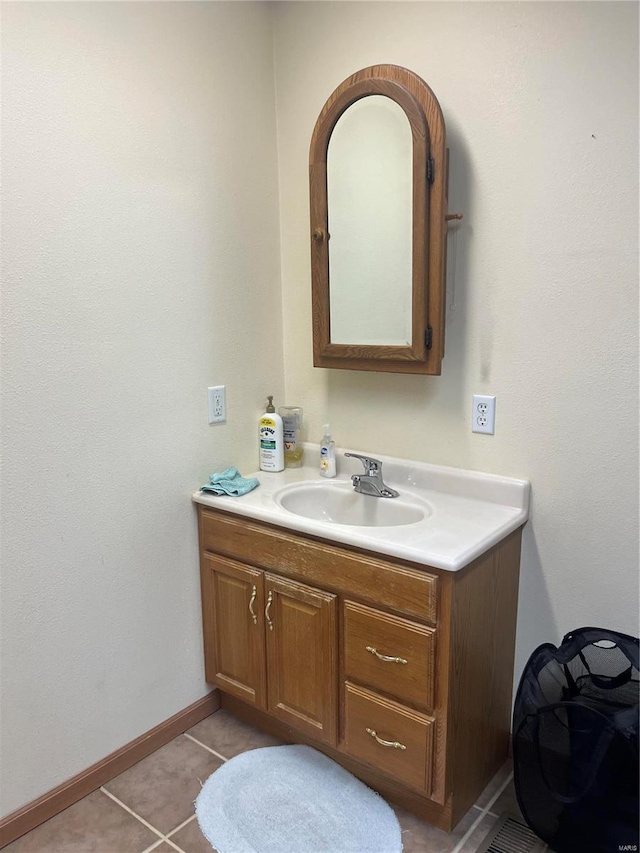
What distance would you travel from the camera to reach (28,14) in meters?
1.48

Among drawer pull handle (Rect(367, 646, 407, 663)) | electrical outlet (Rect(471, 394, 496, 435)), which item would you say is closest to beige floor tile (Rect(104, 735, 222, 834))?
drawer pull handle (Rect(367, 646, 407, 663))

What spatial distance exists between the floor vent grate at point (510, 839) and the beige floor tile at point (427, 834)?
0.20 feet

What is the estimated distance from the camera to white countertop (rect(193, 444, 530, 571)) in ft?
5.04

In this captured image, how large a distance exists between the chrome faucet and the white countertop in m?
0.03

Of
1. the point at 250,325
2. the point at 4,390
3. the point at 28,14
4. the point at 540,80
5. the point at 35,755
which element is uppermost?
the point at 28,14

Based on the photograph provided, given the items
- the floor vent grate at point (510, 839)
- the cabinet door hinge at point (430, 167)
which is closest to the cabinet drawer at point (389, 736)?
the floor vent grate at point (510, 839)

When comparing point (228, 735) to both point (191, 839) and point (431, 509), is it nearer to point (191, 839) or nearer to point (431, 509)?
point (191, 839)

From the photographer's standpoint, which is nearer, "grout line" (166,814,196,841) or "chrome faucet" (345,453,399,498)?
"grout line" (166,814,196,841)

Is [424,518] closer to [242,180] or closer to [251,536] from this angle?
[251,536]

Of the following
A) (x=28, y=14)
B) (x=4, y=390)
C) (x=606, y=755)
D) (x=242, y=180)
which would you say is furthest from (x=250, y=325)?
(x=606, y=755)

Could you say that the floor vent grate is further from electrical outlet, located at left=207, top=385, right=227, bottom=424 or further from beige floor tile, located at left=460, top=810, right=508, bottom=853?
electrical outlet, located at left=207, top=385, right=227, bottom=424

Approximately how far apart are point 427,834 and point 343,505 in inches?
36.0

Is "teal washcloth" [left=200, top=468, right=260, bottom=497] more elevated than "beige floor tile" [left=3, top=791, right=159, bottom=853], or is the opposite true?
"teal washcloth" [left=200, top=468, right=260, bottom=497]

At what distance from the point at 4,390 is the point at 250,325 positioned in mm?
852
